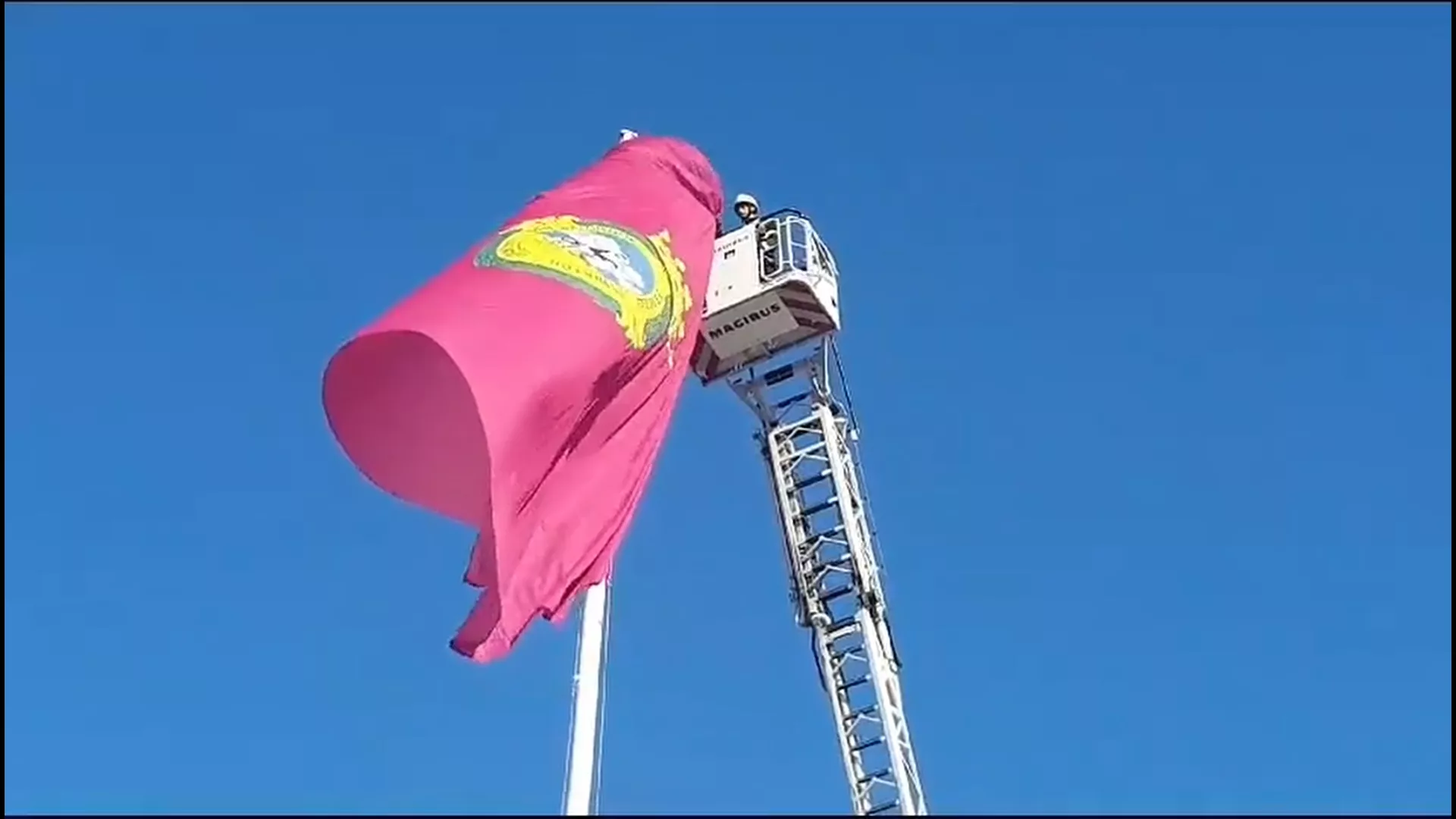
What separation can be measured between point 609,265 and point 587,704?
542 centimetres

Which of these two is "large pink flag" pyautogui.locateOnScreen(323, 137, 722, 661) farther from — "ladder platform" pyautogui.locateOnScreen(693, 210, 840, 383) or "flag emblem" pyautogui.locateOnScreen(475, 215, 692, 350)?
"ladder platform" pyautogui.locateOnScreen(693, 210, 840, 383)

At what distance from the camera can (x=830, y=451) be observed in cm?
3475

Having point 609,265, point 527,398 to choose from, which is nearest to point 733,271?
point 609,265

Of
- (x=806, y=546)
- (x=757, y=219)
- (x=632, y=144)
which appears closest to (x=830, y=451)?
(x=806, y=546)

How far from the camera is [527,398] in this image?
21.3 metres

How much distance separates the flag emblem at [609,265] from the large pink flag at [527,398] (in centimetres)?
2

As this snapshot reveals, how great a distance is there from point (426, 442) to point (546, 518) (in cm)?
157

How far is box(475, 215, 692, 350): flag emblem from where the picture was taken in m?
23.0

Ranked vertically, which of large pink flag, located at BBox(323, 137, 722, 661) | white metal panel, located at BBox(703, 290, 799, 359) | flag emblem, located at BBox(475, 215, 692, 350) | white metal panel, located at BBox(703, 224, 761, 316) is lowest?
large pink flag, located at BBox(323, 137, 722, 661)

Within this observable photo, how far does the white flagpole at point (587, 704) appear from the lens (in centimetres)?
1986

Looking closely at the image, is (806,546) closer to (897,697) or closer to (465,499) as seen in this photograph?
(897,697)

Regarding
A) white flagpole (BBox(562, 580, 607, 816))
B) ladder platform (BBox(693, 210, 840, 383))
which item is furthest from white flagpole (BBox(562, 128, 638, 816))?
ladder platform (BBox(693, 210, 840, 383))

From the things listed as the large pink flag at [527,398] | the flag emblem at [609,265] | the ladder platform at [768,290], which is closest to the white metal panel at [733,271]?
the ladder platform at [768,290]

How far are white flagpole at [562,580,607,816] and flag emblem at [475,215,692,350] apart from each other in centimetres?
312
